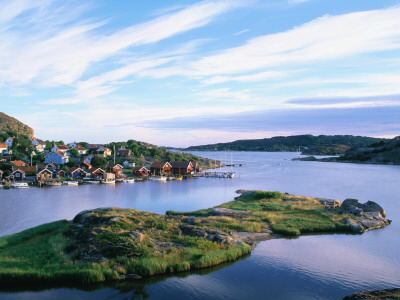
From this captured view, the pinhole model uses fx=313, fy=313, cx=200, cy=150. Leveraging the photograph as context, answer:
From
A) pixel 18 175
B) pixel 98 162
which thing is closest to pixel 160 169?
pixel 98 162

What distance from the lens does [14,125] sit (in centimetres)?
18025

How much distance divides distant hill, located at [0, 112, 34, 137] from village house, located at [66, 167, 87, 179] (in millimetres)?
107039

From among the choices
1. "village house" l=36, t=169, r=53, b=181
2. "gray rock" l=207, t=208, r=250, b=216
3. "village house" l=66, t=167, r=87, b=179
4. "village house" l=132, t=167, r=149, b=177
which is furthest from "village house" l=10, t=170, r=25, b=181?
"gray rock" l=207, t=208, r=250, b=216

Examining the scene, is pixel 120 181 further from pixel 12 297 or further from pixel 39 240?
pixel 12 297

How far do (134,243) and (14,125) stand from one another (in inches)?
7456

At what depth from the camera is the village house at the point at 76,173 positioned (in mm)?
85325

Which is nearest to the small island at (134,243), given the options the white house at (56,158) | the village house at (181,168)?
the village house at (181,168)

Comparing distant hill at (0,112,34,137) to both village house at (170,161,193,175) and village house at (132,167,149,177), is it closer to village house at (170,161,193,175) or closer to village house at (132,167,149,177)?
village house at (132,167,149,177)

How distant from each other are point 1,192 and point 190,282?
56606 mm

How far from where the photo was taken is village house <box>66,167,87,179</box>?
85.3 m

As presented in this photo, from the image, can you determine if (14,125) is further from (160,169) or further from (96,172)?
(160,169)

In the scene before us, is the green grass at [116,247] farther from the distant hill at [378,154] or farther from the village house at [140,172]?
the distant hill at [378,154]

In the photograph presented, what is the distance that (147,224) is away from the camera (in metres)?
27.0

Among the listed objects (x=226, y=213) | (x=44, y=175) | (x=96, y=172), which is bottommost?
(x=226, y=213)
